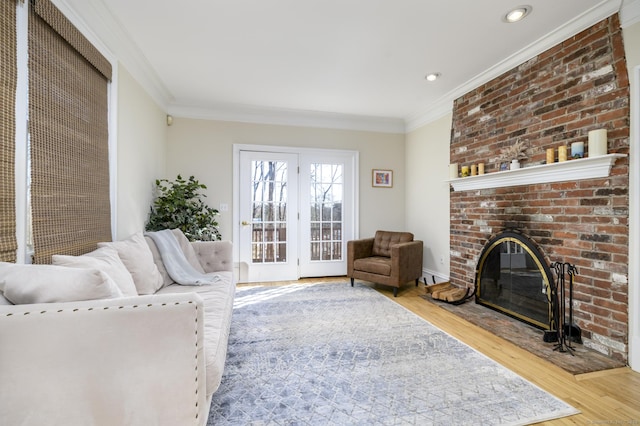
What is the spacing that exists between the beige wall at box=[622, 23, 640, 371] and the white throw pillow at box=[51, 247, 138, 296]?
124 inches

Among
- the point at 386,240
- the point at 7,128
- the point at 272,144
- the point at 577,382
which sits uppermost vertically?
the point at 272,144

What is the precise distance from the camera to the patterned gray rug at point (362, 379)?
1636mm

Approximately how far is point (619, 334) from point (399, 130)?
381cm

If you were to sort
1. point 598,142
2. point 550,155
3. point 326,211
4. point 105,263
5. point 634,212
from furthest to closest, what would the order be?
point 326,211
point 550,155
point 598,142
point 634,212
point 105,263

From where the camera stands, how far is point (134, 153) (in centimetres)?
308

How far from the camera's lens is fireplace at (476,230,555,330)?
2.75 m

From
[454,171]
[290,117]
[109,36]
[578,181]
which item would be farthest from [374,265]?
[109,36]

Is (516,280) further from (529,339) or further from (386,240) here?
(386,240)

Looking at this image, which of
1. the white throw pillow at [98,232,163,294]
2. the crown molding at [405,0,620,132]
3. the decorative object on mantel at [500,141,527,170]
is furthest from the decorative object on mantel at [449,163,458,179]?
the white throw pillow at [98,232,163,294]

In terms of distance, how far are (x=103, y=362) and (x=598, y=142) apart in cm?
310

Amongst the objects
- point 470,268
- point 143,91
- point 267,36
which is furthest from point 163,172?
point 470,268

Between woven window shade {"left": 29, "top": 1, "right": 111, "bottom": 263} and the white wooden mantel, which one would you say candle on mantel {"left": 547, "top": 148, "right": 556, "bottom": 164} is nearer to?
the white wooden mantel

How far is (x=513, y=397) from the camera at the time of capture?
5.86 feet

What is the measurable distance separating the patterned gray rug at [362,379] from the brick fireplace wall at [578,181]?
3.14ft
